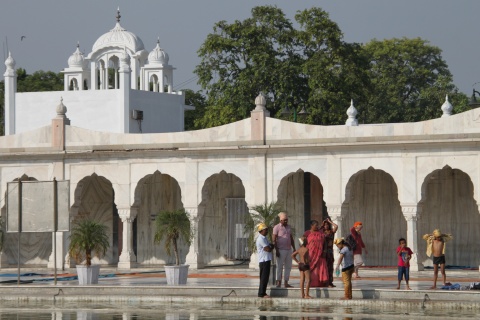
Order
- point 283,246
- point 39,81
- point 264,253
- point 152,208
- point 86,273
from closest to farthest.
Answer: point 264,253 < point 283,246 < point 86,273 < point 152,208 < point 39,81

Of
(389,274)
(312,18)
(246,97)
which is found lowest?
(389,274)

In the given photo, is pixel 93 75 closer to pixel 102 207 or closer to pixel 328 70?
pixel 328 70

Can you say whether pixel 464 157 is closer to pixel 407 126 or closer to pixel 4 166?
pixel 407 126

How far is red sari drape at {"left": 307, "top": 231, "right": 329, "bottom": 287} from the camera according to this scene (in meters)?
23.7

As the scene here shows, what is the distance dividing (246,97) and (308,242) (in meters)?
27.9

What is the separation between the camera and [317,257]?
23688 mm

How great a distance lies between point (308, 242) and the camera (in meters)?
23.8

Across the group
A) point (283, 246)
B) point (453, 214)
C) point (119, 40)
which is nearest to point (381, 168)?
point (453, 214)

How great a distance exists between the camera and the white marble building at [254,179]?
31.7 meters

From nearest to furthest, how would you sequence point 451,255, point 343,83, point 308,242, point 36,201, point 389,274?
point 308,242 → point 36,201 → point 389,274 → point 451,255 → point 343,83

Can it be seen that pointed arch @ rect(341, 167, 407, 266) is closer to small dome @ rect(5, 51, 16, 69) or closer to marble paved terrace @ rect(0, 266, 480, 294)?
marble paved terrace @ rect(0, 266, 480, 294)

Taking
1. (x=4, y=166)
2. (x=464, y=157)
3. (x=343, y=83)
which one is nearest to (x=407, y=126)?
(x=464, y=157)

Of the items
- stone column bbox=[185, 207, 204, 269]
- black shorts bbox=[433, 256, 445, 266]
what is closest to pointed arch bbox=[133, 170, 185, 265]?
stone column bbox=[185, 207, 204, 269]

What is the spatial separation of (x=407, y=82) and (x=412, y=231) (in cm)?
4260
